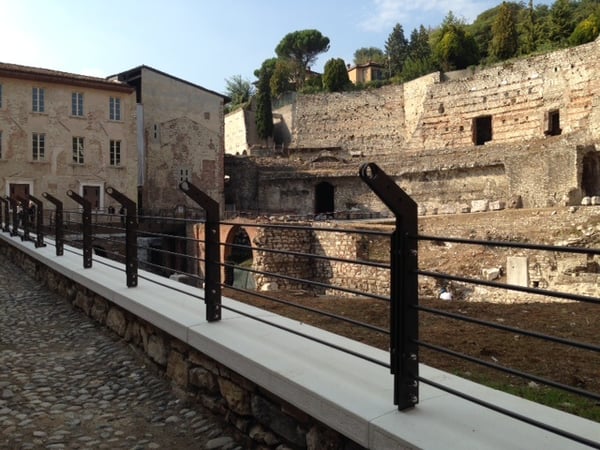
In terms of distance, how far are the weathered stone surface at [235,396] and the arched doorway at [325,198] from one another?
31.7 m

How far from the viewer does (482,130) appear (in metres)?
37.0

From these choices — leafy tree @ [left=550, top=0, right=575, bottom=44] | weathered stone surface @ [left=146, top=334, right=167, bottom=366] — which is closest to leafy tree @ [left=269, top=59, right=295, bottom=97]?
leafy tree @ [left=550, top=0, right=575, bottom=44]

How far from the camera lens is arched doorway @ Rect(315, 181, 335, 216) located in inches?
1379

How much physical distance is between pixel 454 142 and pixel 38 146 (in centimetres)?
2704

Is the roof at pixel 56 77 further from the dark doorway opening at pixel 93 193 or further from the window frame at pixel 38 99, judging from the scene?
the dark doorway opening at pixel 93 193

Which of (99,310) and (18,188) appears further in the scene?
(18,188)

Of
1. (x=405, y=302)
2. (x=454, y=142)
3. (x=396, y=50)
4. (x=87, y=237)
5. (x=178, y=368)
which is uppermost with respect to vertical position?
(x=396, y=50)

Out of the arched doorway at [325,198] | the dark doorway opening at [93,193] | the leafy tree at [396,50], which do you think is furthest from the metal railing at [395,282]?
the leafy tree at [396,50]

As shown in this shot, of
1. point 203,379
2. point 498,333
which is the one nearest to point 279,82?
point 498,333

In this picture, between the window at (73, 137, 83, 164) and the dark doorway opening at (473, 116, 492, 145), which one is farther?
the dark doorway opening at (473, 116, 492, 145)

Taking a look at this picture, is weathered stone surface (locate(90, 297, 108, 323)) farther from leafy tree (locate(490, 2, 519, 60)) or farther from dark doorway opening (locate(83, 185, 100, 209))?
leafy tree (locate(490, 2, 519, 60))

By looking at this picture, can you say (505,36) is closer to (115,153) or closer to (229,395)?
(115,153)

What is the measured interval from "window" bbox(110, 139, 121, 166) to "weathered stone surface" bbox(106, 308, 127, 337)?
2478 centimetres

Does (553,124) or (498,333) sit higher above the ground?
(553,124)
